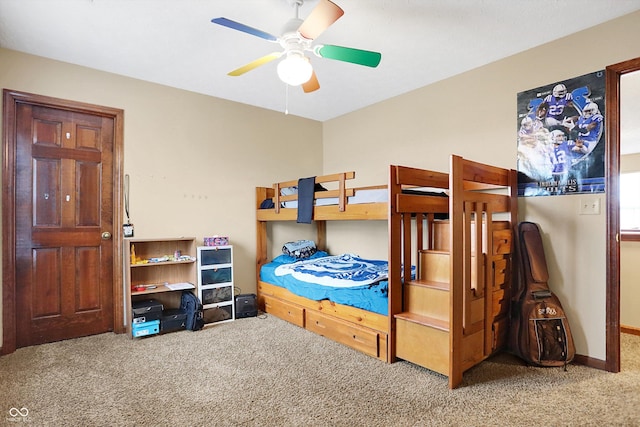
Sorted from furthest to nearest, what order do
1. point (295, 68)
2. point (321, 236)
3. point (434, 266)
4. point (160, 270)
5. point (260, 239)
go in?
1. point (321, 236)
2. point (260, 239)
3. point (160, 270)
4. point (434, 266)
5. point (295, 68)

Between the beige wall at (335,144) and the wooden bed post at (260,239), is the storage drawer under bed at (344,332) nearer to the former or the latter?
the wooden bed post at (260,239)

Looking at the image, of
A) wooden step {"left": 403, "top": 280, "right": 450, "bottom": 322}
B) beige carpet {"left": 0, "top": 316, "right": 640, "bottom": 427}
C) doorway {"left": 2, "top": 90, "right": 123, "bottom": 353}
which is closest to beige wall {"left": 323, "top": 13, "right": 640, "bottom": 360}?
beige carpet {"left": 0, "top": 316, "right": 640, "bottom": 427}

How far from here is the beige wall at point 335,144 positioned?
2.54 meters

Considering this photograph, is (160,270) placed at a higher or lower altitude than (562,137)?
lower

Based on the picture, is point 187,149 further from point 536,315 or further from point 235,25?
point 536,315

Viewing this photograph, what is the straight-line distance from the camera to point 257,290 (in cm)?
410

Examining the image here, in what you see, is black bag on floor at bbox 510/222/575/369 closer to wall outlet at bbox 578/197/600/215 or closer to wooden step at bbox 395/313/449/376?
wall outlet at bbox 578/197/600/215

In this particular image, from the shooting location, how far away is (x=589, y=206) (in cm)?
249

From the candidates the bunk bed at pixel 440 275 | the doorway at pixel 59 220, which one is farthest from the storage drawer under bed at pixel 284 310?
the doorway at pixel 59 220

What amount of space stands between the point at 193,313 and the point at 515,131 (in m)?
3.29

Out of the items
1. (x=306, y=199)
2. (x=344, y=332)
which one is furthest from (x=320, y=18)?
(x=344, y=332)

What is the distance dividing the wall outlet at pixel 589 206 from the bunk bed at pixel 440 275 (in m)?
0.44

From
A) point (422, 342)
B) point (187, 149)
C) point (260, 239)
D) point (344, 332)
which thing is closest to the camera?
point (422, 342)

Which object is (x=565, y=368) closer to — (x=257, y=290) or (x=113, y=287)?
(x=257, y=290)
